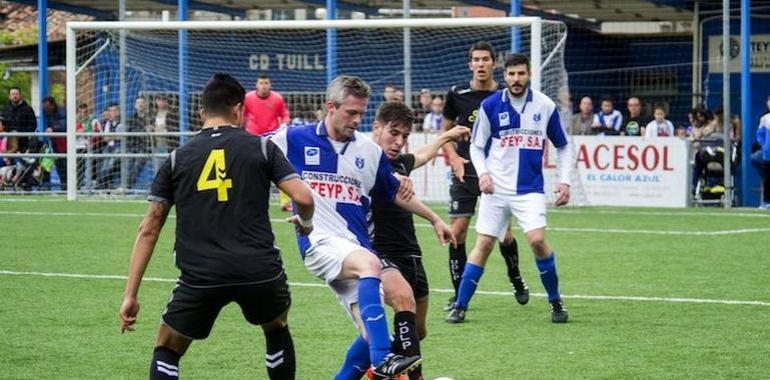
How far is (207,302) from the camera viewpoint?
639 cm

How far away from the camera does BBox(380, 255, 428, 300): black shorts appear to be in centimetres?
790

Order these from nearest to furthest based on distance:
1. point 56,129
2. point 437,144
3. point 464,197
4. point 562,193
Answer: point 437,144 → point 562,193 → point 464,197 → point 56,129

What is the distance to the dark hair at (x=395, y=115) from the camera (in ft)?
25.4

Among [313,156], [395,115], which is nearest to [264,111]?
[395,115]

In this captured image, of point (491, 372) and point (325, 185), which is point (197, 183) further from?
point (491, 372)

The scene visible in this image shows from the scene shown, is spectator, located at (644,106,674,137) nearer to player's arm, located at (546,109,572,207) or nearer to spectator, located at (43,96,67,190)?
spectator, located at (43,96,67,190)

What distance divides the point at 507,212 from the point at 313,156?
3.63 metres

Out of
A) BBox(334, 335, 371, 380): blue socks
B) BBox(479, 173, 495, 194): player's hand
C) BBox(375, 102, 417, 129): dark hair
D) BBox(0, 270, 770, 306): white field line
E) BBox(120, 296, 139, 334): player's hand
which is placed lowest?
BBox(0, 270, 770, 306): white field line

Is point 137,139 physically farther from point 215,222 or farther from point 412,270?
point 215,222

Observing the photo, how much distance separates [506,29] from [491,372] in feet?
55.8

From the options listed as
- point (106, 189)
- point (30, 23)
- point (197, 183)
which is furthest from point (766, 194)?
point (30, 23)

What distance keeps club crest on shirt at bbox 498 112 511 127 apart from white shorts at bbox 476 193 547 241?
525 millimetres

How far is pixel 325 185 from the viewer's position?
24.0 feet

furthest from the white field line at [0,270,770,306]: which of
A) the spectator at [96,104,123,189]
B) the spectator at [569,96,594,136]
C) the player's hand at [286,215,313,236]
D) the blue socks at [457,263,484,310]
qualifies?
the spectator at [569,96,594,136]
